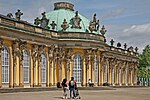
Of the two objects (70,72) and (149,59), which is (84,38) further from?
(149,59)

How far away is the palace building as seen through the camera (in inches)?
1464

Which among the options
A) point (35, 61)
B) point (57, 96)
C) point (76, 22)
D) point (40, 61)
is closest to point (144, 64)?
point (76, 22)

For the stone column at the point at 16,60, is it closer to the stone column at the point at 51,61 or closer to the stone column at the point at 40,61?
the stone column at the point at 40,61

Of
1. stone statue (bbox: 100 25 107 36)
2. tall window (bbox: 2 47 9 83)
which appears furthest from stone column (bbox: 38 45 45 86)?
stone statue (bbox: 100 25 107 36)

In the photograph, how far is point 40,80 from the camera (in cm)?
4297

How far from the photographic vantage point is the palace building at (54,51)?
37.2 metres

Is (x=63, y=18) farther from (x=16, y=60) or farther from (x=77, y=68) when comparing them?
(x=16, y=60)

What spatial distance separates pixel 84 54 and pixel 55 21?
620 centimetres

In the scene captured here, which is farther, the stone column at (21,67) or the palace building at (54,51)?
the stone column at (21,67)

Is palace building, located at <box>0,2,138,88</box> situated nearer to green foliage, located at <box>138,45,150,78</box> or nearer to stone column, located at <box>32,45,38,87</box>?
stone column, located at <box>32,45,38,87</box>

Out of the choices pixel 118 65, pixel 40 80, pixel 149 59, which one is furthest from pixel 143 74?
pixel 40 80

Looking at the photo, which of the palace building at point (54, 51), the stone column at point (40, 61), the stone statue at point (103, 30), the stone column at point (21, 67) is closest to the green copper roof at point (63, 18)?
the palace building at point (54, 51)

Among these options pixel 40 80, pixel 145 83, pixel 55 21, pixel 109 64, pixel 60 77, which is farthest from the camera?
pixel 145 83

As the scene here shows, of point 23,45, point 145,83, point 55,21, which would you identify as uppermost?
point 55,21
